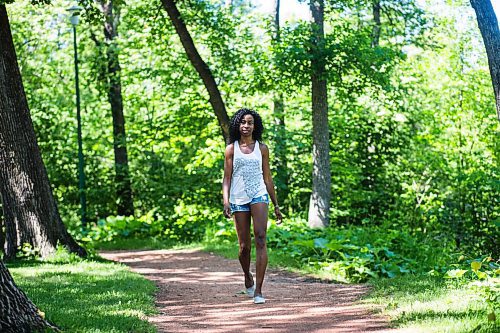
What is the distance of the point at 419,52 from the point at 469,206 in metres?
15.2

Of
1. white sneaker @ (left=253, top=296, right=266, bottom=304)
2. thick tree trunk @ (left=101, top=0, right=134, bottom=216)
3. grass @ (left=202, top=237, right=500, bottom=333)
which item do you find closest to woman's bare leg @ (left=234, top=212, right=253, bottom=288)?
white sneaker @ (left=253, top=296, right=266, bottom=304)

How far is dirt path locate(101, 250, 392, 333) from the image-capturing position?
660 centimetres

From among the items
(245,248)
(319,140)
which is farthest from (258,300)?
(319,140)

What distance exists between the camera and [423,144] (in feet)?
72.1

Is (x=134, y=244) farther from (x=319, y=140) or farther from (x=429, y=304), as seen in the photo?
(x=429, y=304)

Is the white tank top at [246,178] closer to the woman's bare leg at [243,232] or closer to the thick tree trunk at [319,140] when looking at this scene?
the woman's bare leg at [243,232]

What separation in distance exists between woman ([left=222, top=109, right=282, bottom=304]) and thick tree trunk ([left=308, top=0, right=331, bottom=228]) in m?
7.39

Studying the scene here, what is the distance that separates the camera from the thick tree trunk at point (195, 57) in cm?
A: 1573

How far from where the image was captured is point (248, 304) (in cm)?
786

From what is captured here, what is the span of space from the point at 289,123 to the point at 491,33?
56.0 feet

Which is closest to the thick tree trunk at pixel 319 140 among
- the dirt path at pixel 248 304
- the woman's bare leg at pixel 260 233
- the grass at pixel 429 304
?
the dirt path at pixel 248 304

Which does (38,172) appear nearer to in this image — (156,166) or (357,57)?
A: (357,57)

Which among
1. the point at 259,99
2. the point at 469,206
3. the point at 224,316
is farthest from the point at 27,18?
the point at 224,316

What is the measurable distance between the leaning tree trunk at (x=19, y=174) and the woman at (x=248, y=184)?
4726 millimetres
